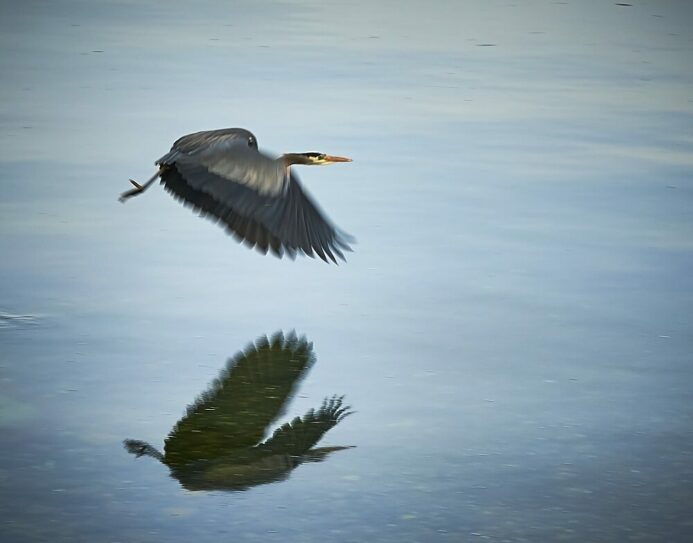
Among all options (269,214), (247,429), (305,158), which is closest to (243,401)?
(247,429)

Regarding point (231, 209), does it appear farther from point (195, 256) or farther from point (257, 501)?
point (257, 501)

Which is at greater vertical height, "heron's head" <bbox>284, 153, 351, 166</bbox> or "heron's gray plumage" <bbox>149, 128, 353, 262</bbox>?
"heron's head" <bbox>284, 153, 351, 166</bbox>

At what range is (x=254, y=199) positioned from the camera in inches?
226

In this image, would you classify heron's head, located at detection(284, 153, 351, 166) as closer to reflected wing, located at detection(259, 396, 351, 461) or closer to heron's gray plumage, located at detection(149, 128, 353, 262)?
heron's gray plumage, located at detection(149, 128, 353, 262)

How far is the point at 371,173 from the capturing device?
25.5ft

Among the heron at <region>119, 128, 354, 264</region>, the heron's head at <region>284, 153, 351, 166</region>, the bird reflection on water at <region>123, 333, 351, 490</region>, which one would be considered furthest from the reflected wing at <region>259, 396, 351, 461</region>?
the heron's head at <region>284, 153, 351, 166</region>

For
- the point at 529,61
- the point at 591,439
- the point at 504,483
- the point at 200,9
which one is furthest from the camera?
the point at 200,9

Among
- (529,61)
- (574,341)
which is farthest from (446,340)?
(529,61)

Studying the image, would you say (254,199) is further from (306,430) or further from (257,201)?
(306,430)

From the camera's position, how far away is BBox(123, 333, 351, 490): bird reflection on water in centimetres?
424

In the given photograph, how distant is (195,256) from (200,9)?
652 centimetres

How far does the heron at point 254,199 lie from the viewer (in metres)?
5.68

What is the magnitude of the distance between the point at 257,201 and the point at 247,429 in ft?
4.55

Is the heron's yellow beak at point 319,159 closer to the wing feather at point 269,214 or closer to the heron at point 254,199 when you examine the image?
the heron at point 254,199
